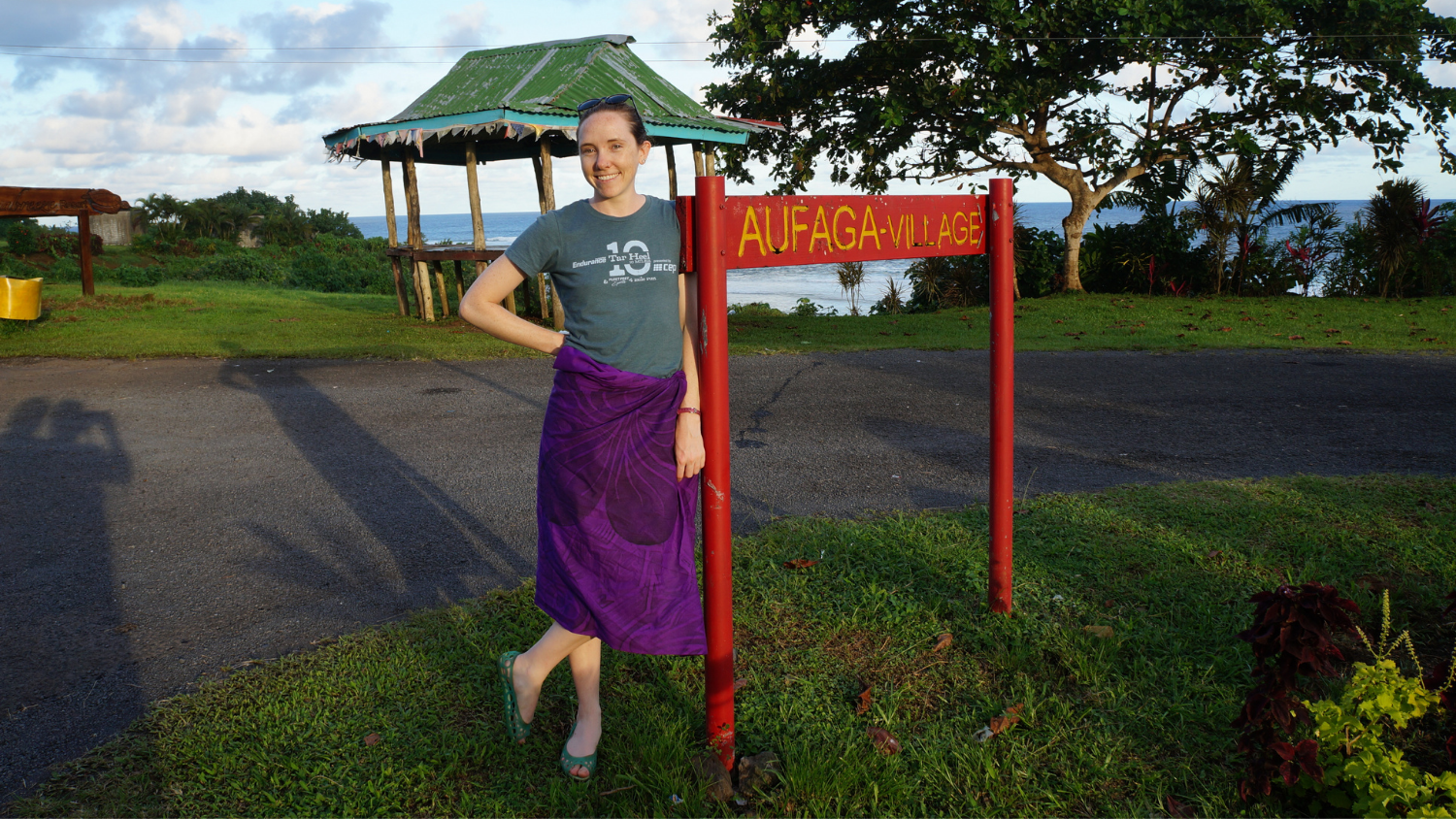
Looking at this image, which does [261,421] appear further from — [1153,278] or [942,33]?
[1153,278]

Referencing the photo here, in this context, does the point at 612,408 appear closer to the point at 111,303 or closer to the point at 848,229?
the point at 848,229

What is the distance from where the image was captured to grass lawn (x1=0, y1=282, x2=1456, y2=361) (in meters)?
11.2

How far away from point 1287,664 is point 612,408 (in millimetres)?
1846

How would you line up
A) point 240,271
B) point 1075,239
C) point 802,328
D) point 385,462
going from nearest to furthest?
1. point 385,462
2. point 802,328
3. point 1075,239
4. point 240,271

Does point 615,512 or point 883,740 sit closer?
point 615,512

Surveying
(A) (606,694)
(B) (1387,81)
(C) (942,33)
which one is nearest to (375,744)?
(A) (606,694)

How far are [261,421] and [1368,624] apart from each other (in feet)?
23.5

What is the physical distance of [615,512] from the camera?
2691 millimetres

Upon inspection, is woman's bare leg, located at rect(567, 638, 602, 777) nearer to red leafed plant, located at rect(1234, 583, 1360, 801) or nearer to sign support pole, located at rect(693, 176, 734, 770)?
sign support pole, located at rect(693, 176, 734, 770)

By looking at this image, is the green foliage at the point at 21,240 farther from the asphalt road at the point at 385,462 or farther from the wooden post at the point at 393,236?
the asphalt road at the point at 385,462

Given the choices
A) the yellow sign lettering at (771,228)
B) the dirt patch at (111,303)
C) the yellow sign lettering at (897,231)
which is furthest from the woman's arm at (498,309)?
the dirt patch at (111,303)

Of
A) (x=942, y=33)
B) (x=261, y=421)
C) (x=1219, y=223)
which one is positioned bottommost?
(x=261, y=421)

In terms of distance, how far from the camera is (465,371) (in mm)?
9758

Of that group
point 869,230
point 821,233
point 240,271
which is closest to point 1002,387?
point 869,230
